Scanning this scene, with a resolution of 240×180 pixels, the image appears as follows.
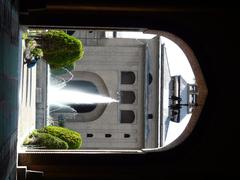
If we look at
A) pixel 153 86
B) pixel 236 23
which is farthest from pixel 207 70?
pixel 153 86

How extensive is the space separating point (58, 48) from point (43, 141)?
14.3 feet

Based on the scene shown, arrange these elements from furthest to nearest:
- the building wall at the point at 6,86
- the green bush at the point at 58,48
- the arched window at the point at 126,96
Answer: the arched window at the point at 126,96 < the green bush at the point at 58,48 < the building wall at the point at 6,86

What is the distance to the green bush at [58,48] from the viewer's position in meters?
21.2

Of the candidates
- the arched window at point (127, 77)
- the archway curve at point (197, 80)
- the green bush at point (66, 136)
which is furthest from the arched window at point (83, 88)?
the archway curve at point (197, 80)

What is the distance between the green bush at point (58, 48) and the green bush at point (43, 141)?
360cm

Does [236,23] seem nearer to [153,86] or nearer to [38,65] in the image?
[38,65]

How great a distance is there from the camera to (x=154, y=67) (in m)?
32.8

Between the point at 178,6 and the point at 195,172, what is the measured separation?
10.2ft

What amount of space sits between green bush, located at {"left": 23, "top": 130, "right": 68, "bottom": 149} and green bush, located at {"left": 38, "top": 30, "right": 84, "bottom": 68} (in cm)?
360

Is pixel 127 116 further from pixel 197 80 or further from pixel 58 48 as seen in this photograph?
pixel 197 80

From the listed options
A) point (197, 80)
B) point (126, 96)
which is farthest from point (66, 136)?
point (126, 96)

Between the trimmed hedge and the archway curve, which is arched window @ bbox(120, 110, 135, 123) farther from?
the archway curve

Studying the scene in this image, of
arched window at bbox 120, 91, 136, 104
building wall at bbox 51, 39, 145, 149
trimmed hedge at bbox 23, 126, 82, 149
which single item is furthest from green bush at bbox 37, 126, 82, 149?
arched window at bbox 120, 91, 136, 104

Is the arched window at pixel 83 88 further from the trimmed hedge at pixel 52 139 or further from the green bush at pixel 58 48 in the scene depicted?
the trimmed hedge at pixel 52 139
